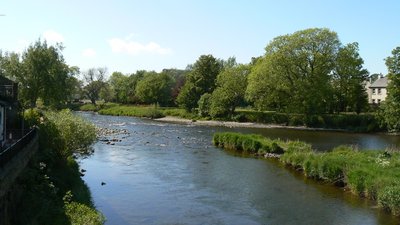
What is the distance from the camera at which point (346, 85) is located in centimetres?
8344

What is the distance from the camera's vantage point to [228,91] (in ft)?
303

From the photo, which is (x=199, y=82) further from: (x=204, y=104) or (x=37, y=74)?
(x=37, y=74)

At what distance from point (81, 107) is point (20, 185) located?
11927 cm

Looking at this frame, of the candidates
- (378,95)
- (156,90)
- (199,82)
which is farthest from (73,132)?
(156,90)

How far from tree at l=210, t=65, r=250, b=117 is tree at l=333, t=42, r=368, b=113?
20.1 m

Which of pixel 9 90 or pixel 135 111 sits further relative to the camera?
pixel 135 111

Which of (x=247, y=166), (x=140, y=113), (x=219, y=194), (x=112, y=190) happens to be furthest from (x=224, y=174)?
(x=140, y=113)

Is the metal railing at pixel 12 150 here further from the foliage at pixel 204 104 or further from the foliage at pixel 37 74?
the foliage at pixel 204 104

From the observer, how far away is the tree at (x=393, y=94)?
61.9 metres

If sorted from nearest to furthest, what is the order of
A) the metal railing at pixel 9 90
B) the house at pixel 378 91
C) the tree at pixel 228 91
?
the metal railing at pixel 9 90 < the tree at pixel 228 91 < the house at pixel 378 91

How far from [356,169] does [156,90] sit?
9371cm

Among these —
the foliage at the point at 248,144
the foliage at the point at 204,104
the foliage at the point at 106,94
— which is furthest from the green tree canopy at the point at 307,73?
the foliage at the point at 106,94

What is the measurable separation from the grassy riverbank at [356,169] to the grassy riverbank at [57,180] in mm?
15571

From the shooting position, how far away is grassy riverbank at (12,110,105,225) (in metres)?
18.6
